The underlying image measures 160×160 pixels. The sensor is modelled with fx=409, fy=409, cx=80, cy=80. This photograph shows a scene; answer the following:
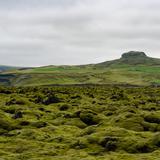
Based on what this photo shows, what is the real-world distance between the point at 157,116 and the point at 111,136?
13184 millimetres

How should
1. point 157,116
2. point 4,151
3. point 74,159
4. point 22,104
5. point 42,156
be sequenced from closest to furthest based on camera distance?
point 74,159 → point 42,156 → point 4,151 → point 157,116 → point 22,104

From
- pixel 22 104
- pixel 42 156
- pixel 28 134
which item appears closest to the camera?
pixel 42 156

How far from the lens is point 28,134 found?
32281 millimetres

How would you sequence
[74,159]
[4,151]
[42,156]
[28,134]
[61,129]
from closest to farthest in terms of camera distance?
1. [74,159]
2. [42,156]
3. [4,151]
4. [28,134]
5. [61,129]

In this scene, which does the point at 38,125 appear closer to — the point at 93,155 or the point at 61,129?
the point at 61,129

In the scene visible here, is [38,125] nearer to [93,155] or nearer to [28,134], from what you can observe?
[28,134]

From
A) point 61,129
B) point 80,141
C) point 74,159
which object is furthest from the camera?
point 61,129

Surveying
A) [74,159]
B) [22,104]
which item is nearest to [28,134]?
[74,159]

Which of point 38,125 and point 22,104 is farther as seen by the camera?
point 22,104

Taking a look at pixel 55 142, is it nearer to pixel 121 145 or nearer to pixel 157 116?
pixel 121 145

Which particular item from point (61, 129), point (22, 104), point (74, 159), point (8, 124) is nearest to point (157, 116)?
point (61, 129)

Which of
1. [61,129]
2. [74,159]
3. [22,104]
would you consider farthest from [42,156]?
[22,104]

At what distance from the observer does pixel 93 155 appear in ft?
82.9

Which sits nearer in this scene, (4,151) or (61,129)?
(4,151)
